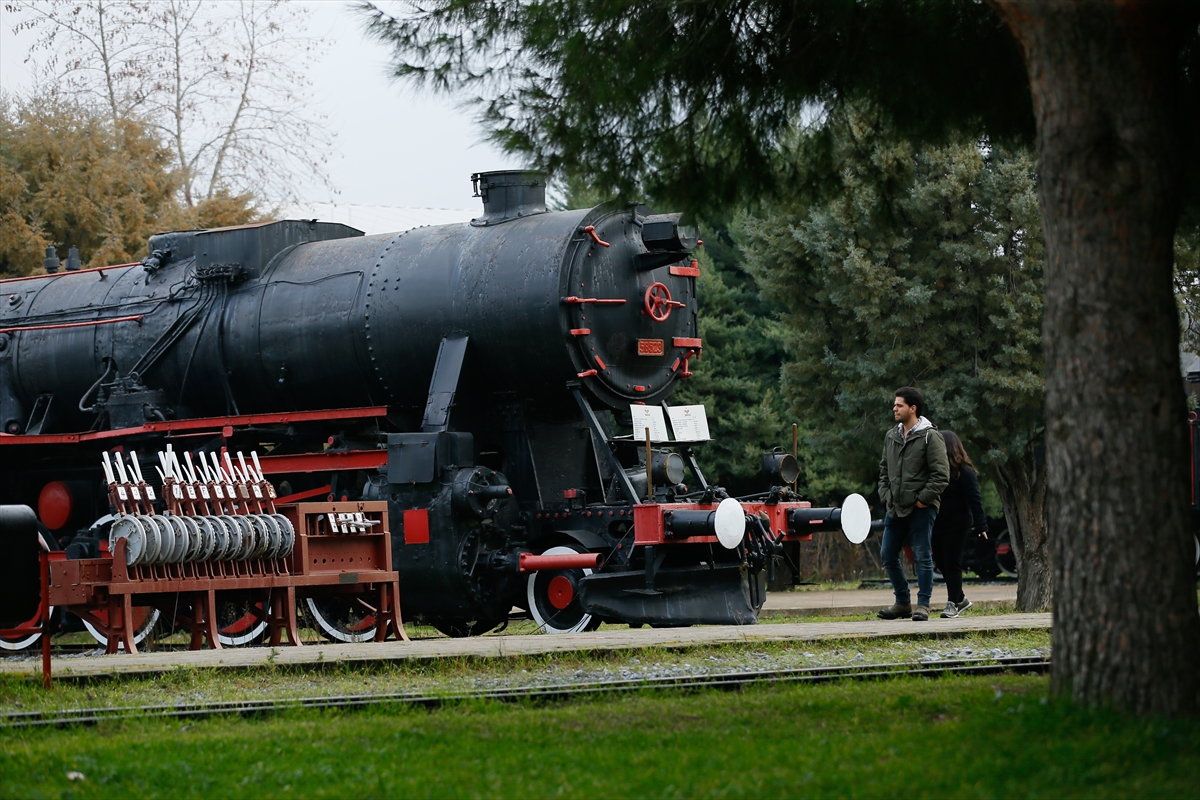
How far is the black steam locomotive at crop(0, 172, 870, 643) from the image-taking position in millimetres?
12062

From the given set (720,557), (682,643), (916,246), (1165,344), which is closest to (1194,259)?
(916,246)

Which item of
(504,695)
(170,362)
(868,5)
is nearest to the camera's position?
(504,695)

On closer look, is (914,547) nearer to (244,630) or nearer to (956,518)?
(956,518)

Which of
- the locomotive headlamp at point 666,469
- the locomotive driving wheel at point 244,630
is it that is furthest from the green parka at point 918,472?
the locomotive driving wheel at point 244,630

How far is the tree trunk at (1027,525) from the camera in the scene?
18484mm

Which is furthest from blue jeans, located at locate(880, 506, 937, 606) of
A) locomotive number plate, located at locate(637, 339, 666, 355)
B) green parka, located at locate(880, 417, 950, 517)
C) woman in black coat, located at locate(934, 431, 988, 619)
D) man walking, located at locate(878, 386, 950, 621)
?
locomotive number plate, located at locate(637, 339, 666, 355)

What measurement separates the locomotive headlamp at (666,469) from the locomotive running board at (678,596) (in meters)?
0.95

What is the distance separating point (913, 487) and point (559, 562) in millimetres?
2878

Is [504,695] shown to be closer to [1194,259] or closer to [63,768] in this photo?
[63,768]

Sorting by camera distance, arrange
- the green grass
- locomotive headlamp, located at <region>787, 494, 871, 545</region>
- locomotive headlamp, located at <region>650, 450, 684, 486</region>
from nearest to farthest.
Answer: the green grass → locomotive headlamp, located at <region>787, 494, 871, 545</region> → locomotive headlamp, located at <region>650, 450, 684, 486</region>

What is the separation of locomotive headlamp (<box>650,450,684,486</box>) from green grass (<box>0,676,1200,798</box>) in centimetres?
590

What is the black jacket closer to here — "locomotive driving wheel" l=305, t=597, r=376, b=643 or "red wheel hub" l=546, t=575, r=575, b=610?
"red wheel hub" l=546, t=575, r=575, b=610

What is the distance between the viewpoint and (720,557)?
12289mm

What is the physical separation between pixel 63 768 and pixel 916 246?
52.1 feet
